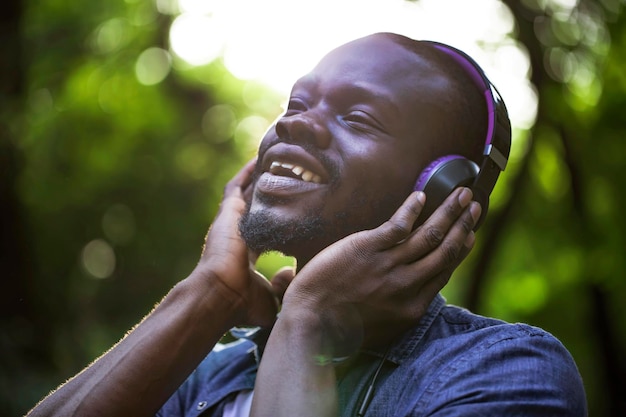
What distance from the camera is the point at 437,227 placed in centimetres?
232

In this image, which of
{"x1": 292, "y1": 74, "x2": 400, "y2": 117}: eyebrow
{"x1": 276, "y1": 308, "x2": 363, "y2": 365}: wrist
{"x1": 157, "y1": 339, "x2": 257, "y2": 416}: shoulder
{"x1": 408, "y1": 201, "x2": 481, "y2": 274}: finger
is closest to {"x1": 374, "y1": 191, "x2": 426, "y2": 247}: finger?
{"x1": 408, "y1": 201, "x2": 481, "y2": 274}: finger

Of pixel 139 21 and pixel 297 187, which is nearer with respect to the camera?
pixel 297 187

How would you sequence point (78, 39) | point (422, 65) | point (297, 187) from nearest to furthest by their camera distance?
point (297, 187) → point (422, 65) → point (78, 39)

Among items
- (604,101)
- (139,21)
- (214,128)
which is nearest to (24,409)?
(604,101)

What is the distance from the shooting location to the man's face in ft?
8.54

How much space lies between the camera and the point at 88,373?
2.45 meters

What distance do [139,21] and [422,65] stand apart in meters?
11.3

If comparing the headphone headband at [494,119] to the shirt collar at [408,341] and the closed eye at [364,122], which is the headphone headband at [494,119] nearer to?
the closed eye at [364,122]

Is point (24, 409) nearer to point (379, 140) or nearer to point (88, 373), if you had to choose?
point (88, 373)

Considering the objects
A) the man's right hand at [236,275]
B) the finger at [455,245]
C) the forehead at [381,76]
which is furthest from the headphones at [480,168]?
the man's right hand at [236,275]

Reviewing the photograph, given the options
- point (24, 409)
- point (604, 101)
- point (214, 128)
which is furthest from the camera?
point (214, 128)

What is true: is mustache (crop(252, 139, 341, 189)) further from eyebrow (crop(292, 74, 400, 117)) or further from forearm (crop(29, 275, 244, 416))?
forearm (crop(29, 275, 244, 416))

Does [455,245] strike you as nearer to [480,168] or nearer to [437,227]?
[437,227]

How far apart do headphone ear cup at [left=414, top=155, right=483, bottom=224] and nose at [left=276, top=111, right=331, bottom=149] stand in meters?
0.41
